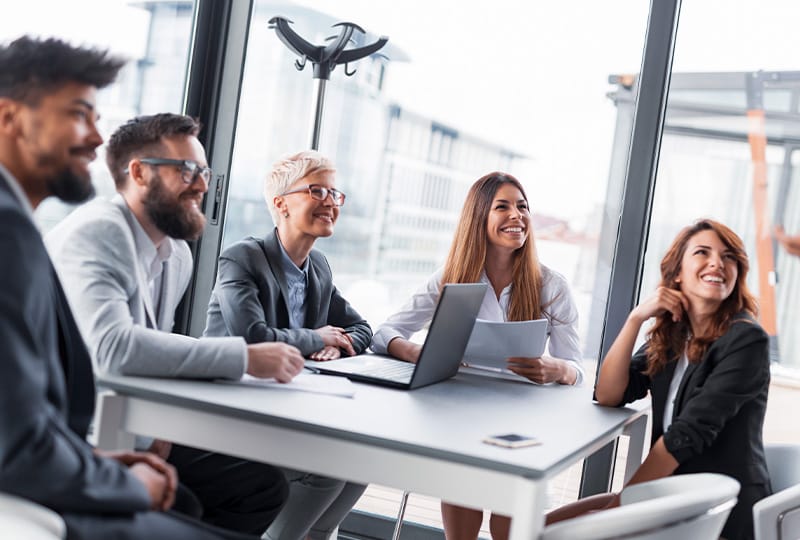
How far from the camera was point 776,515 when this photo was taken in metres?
2.05

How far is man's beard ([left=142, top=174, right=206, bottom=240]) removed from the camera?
2.16 metres

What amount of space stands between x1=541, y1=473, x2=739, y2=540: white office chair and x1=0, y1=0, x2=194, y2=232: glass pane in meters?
2.08

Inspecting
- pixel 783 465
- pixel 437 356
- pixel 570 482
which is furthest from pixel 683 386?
pixel 570 482

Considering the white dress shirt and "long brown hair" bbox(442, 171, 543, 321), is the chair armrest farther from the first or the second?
"long brown hair" bbox(442, 171, 543, 321)

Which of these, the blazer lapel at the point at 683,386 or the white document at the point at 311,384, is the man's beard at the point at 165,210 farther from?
the blazer lapel at the point at 683,386

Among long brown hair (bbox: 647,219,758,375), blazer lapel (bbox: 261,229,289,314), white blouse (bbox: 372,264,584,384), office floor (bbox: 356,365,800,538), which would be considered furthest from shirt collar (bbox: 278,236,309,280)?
long brown hair (bbox: 647,219,758,375)

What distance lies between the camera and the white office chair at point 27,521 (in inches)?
50.0

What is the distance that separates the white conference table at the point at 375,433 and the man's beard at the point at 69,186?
425mm

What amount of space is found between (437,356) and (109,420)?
842mm

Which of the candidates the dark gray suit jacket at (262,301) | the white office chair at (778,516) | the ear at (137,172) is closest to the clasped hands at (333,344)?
the dark gray suit jacket at (262,301)

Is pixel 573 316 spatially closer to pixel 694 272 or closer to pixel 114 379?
pixel 694 272

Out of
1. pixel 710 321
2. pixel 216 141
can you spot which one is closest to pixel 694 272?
pixel 710 321

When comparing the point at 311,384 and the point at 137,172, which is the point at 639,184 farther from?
the point at 137,172

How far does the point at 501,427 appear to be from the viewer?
1909 mm
